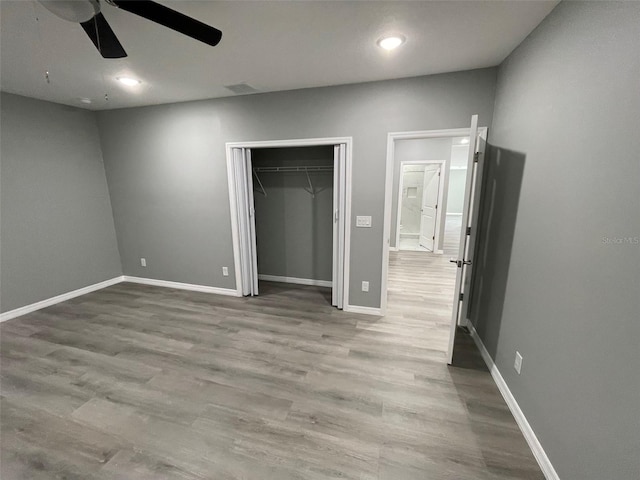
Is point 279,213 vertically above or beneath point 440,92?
beneath

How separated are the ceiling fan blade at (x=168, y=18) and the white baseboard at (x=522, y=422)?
2.92 metres

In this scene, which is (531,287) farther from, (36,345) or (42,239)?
(42,239)

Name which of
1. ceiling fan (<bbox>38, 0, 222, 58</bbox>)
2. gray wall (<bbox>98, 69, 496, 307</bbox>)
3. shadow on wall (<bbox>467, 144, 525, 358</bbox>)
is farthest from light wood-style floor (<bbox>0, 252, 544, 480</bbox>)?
ceiling fan (<bbox>38, 0, 222, 58</bbox>)

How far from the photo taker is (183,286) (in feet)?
13.4

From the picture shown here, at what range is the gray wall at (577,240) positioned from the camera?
1016mm

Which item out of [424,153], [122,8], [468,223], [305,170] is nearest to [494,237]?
[468,223]

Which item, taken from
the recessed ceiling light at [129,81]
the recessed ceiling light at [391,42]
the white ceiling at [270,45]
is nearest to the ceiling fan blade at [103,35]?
the white ceiling at [270,45]

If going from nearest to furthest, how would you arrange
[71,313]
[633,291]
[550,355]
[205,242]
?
[633,291] → [550,355] → [71,313] → [205,242]

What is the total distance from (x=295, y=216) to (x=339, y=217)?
3.80 feet

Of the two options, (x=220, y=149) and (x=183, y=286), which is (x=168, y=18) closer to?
(x=220, y=149)

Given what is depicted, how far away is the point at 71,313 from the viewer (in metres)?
3.27

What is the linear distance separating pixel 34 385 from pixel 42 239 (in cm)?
224

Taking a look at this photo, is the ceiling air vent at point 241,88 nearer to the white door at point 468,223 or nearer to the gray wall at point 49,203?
the white door at point 468,223

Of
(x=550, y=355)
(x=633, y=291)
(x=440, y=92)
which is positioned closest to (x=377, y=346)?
(x=550, y=355)
